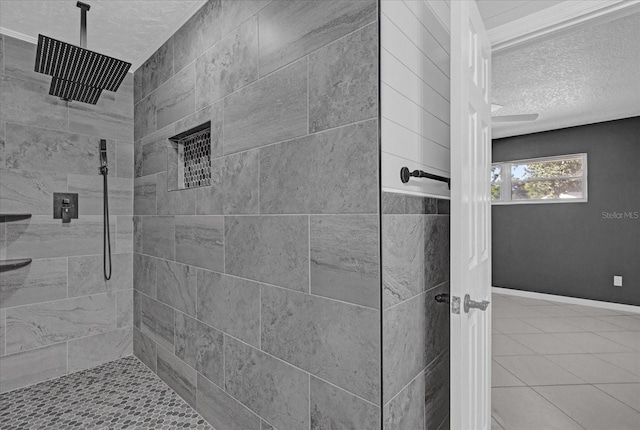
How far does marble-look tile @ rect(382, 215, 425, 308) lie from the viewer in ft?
3.83

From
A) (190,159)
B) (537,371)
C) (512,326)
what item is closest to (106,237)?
(190,159)

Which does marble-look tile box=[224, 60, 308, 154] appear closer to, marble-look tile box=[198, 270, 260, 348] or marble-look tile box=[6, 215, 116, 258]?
marble-look tile box=[198, 270, 260, 348]

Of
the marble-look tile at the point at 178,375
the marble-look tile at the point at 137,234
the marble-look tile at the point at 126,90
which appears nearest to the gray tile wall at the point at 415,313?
the marble-look tile at the point at 178,375

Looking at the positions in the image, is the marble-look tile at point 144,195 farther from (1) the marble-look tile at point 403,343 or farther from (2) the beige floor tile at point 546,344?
(2) the beige floor tile at point 546,344

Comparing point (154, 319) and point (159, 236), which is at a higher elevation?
point (159, 236)

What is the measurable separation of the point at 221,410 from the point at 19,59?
2.63 m

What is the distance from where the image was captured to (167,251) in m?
2.38

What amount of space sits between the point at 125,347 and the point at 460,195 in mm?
2866

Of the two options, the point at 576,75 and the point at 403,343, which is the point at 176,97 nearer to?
the point at 403,343

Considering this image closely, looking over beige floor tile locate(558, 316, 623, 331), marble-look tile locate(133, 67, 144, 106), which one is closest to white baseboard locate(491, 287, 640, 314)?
beige floor tile locate(558, 316, 623, 331)

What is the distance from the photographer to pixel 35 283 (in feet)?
7.99

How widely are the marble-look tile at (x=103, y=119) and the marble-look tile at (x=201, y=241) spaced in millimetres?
1103

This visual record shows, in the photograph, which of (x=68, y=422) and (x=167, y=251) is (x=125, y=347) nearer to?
(x=68, y=422)

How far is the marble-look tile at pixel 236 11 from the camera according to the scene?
5.51 feet
